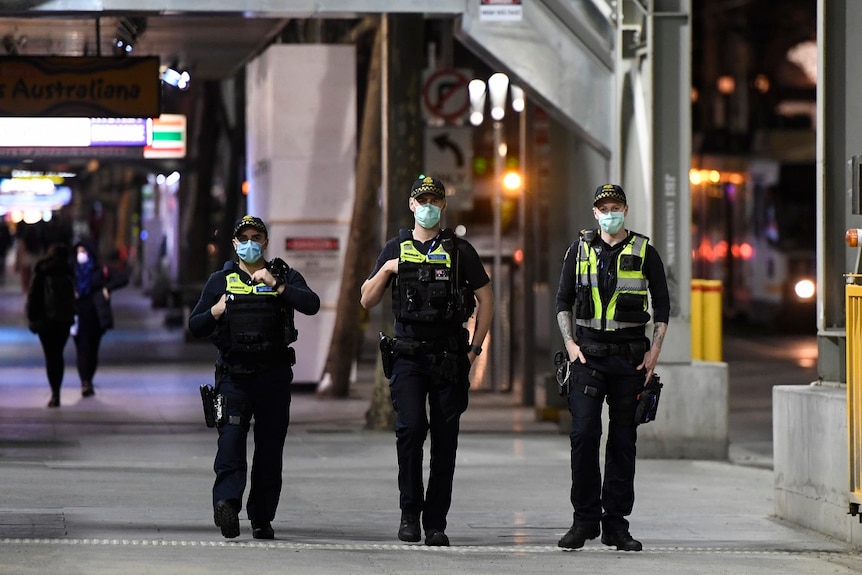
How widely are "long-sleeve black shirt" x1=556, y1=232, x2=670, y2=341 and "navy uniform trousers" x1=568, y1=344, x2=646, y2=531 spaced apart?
0.16m

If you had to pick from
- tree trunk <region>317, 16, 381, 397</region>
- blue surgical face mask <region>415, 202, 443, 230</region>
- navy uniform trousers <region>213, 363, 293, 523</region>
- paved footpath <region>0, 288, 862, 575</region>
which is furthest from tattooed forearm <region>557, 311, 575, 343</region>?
tree trunk <region>317, 16, 381, 397</region>

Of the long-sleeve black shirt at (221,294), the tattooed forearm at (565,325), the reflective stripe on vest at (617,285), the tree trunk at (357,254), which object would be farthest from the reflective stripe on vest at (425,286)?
the tree trunk at (357,254)

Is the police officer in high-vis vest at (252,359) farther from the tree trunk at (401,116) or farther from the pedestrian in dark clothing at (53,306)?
the pedestrian in dark clothing at (53,306)

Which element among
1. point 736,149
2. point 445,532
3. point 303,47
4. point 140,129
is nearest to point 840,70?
point 445,532

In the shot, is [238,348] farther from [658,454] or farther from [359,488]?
[658,454]

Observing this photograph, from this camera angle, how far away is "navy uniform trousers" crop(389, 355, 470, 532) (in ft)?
29.8

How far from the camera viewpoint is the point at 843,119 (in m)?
10.5

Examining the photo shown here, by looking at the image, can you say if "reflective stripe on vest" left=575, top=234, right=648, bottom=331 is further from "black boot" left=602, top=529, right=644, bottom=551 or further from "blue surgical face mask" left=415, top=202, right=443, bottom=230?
"black boot" left=602, top=529, right=644, bottom=551

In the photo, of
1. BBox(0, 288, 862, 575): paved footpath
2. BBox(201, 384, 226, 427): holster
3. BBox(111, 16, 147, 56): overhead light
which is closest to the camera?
BBox(0, 288, 862, 575): paved footpath

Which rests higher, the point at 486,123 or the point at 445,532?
the point at 486,123

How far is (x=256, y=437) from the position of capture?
Result: 30.6 feet

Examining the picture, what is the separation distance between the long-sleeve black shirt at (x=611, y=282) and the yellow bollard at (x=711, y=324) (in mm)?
4965

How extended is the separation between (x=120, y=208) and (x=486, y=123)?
1379 inches

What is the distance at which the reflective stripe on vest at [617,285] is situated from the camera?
29.8ft
